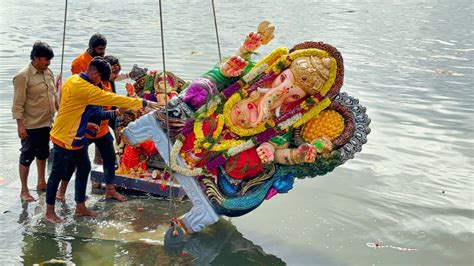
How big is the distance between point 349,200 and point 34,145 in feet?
11.2

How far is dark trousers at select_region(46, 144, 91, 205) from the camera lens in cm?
542

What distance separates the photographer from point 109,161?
6051mm

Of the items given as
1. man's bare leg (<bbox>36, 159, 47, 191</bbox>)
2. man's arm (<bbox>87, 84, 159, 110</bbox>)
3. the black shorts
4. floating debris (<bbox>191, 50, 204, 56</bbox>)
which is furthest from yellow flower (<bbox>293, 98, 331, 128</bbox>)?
floating debris (<bbox>191, 50, 204, 56</bbox>)

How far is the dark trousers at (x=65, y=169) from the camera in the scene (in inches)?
213

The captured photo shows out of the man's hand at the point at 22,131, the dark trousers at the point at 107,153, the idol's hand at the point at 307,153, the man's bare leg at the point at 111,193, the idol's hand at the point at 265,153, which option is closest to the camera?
the idol's hand at the point at 307,153

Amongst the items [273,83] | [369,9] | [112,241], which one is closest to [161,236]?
[112,241]

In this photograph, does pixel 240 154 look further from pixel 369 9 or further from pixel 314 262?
pixel 369 9

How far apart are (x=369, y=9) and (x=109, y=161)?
22.1 m

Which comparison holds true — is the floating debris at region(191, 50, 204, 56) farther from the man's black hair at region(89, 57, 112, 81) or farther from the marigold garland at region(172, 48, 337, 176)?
the marigold garland at region(172, 48, 337, 176)

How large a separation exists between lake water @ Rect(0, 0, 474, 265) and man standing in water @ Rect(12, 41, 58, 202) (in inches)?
19.1

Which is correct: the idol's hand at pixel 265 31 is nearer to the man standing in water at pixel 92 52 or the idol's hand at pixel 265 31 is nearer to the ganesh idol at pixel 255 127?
the ganesh idol at pixel 255 127

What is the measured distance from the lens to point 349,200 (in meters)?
6.55

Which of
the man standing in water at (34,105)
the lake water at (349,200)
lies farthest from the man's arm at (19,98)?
the lake water at (349,200)

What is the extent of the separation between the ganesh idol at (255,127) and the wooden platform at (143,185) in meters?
0.90
